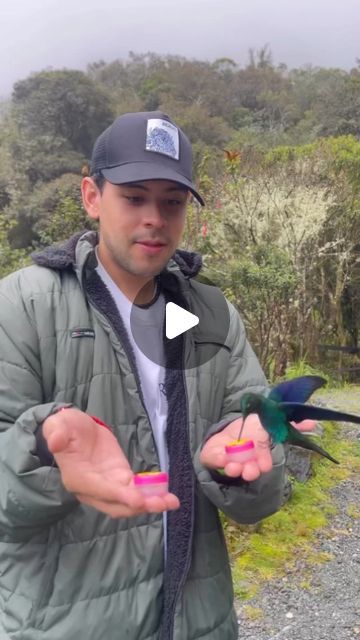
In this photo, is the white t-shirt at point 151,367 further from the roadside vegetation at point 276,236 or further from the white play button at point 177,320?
the roadside vegetation at point 276,236

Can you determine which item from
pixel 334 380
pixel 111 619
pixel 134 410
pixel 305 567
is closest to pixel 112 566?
pixel 111 619

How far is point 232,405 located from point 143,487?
0.45 metres

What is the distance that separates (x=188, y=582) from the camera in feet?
3.79

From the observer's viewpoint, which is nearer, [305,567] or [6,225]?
[305,567]

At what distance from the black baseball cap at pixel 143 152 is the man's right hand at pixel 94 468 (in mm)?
495

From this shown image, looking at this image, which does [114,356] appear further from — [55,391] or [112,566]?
[112,566]

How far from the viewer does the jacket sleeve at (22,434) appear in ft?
3.07

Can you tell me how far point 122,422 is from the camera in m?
1.12

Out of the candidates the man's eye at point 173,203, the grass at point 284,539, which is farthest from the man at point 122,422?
the grass at point 284,539

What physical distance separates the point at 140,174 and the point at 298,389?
0.53 meters

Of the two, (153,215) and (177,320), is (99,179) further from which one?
(177,320)

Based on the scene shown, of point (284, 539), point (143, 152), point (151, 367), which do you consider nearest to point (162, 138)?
point (143, 152)

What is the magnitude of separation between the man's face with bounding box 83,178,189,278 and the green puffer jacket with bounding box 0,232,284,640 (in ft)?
0.23

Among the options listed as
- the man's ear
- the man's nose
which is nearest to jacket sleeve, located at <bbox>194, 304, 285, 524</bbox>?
the man's nose
